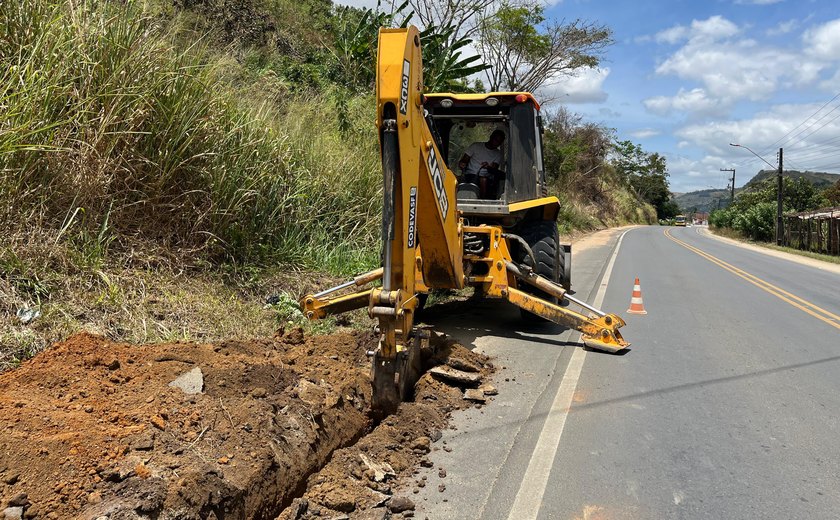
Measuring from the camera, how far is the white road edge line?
11.0ft

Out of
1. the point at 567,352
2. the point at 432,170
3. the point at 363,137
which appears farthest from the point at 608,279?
the point at 432,170

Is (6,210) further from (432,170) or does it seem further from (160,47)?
(432,170)

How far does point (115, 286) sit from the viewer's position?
16.1 ft

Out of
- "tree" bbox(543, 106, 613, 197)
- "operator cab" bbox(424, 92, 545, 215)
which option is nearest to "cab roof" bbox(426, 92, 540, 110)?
"operator cab" bbox(424, 92, 545, 215)

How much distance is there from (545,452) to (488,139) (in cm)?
498

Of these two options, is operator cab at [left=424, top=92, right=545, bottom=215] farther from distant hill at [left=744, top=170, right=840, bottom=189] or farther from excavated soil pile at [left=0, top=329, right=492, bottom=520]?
distant hill at [left=744, top=170, right=840, bottom=189]

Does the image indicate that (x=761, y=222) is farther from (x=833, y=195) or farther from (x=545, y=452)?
(x=545, y=452)

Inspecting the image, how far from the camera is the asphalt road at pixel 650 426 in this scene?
3439 millimetres

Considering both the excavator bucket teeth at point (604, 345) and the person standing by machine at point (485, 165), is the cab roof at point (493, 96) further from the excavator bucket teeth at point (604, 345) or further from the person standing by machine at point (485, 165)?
the excavator bucket teeth at point (604, 345)

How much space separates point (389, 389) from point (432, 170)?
1.82 meters

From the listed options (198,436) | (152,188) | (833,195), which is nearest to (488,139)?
(152,188)

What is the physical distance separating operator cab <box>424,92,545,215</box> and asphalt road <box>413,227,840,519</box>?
1.74 metres

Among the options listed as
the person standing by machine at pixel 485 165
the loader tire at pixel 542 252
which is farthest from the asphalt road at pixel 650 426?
the person standing by machine at pixel 485 165

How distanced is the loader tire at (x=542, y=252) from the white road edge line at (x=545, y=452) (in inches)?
73.3
